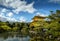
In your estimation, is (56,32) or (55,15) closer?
(56,32)

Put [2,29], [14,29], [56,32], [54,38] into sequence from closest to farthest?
[56,32], [54,38], [2,29], [14,29]

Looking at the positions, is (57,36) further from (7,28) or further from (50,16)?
(7,28)

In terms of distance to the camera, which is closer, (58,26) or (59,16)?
(58,26)

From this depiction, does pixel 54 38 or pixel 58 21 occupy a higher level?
pixel 58 21

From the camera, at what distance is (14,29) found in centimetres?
4288

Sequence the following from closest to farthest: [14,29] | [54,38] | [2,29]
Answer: [54,38] < [2,29] < [14,29]

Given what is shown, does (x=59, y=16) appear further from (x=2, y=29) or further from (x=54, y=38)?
(x=2, y=29)

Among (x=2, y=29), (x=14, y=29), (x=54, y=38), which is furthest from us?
(x=14, y=29)

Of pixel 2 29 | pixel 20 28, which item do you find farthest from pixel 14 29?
pixel 2 29

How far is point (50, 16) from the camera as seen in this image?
16750 millimetres

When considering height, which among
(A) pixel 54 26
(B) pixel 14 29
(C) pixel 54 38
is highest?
(A) pixel 54 26

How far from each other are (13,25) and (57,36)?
30.8 metres

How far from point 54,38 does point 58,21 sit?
1.41m

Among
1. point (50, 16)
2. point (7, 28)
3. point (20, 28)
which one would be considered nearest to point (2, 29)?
point (7, 28)
